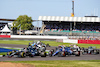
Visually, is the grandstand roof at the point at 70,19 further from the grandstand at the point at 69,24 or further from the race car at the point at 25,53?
the race car at the point at 25,53

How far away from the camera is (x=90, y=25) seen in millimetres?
77062

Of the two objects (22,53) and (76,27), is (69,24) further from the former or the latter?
(22,53)

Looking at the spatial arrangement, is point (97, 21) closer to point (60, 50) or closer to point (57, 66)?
point (60, 50)

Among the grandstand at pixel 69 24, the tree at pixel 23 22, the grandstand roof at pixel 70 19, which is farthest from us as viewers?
the tree at pixel 23 22

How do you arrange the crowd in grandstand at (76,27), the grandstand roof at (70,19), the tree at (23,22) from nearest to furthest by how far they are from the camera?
the grandstand roof at (70,19) → the crowd in grandstand at (76,27) → the tree at (23,22)

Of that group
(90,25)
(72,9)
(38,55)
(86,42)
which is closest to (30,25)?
(72,9)

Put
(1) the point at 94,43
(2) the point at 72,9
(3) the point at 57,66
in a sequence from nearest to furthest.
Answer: (3) the point at 57,66 → (1) the point at 94,43 → (2) the point at 72,9

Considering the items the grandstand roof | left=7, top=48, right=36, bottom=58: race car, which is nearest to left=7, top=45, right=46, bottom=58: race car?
left=7, top=48, right=36, bottom=58: race car

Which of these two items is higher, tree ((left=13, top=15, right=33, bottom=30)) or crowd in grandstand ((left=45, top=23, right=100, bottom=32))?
tree ((left=13, top=15, right=33, bottom=30))

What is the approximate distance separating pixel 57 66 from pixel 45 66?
0.76m

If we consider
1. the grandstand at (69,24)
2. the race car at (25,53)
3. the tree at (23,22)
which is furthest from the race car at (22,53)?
the tree at (23,22)

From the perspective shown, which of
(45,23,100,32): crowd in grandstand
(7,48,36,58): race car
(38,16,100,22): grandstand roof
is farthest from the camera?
(45,23,100,32): crowd in grandstand

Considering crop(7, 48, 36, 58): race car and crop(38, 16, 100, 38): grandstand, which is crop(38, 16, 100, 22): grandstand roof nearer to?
crop(38, 16, 100, 38): grandstand

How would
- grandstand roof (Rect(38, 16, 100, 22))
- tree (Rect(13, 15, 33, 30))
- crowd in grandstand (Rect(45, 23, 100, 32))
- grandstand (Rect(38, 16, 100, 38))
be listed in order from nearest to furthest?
grandstand (Rect(38, 16, 100, 38)) < grandstand roof (Rect(38, 16, 100, 22)) < crowd in grandstand (Rect(45, 23, 100, 32)) < tree (Rect(13, 15, 33, 30))
